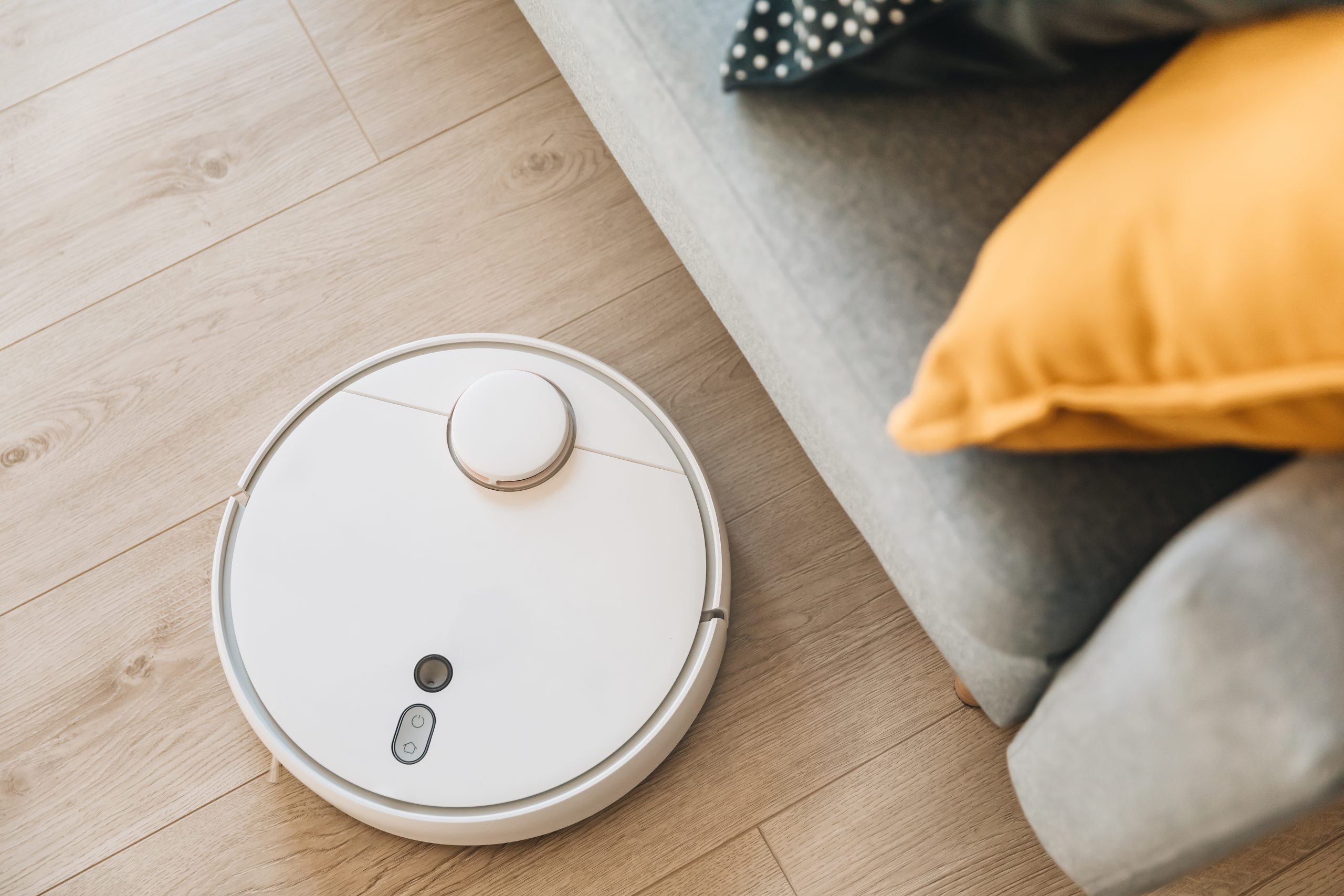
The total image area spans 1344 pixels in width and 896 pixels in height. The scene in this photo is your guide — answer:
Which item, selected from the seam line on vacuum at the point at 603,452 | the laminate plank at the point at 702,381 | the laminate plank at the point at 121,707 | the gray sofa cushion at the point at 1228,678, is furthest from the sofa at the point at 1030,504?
the laminate plank at the point at 121,707

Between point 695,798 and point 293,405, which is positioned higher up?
point 293,405

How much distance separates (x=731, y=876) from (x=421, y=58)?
112cm

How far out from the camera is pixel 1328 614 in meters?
0.50

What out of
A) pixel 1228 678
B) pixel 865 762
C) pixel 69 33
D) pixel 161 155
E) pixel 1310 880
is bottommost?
pixel 1310 880

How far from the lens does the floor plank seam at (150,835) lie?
3.04 ft

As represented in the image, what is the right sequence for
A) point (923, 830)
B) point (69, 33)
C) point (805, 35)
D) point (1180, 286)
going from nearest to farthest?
1. point (1180, 286)
2. point (805, 35)
3. point (923, 830)
4. point (69, 33)

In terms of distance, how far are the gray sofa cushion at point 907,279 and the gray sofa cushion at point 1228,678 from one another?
0.05 m

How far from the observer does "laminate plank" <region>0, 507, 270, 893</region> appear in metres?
0.94

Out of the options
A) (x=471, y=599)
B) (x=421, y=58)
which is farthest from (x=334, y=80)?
(x=471, y=599)

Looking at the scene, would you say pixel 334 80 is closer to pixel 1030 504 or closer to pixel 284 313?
pixel 284 313

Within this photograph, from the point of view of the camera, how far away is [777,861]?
0.92m

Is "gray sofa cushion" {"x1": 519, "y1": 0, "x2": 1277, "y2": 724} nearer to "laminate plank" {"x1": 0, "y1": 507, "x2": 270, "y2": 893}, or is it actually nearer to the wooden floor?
the wooden floor

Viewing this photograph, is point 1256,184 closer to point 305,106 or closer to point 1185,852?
point 1185,852

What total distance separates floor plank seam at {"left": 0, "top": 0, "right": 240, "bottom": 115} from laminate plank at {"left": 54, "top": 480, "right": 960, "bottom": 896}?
101 cm
